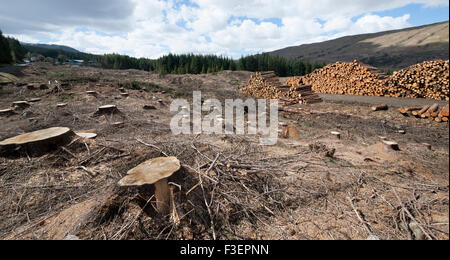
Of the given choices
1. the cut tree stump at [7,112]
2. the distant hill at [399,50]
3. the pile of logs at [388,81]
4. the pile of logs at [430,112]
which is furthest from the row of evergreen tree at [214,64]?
the distant hill at [399,50]

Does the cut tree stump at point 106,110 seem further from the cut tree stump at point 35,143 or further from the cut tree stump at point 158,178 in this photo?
the cut tree stump at point 158,178

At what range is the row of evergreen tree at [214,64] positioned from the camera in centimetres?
3238

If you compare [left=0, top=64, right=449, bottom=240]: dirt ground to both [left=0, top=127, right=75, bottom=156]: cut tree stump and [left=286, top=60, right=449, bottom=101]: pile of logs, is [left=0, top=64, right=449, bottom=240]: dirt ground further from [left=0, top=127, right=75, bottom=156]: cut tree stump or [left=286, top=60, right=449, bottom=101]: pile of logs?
[left=286, top=60, right=449, bottom=101]: pile of logs

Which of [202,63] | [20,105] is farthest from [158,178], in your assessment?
[202,63]

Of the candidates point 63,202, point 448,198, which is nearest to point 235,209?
point 448,198

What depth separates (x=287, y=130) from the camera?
6.23 meters

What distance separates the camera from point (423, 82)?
8531 mm

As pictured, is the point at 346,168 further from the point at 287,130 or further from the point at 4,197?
the point at 4,197

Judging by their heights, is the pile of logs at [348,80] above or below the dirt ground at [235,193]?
above

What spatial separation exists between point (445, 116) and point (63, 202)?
32.5 ft

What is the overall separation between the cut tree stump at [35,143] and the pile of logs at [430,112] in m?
10.1

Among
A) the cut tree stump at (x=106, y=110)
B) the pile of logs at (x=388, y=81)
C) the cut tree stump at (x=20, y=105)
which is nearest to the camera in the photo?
the cut tree stump at (x=106, y=110)

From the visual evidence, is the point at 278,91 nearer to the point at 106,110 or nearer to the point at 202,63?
the point at 106,110

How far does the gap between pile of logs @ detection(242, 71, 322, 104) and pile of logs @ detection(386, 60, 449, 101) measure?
3.41 m
